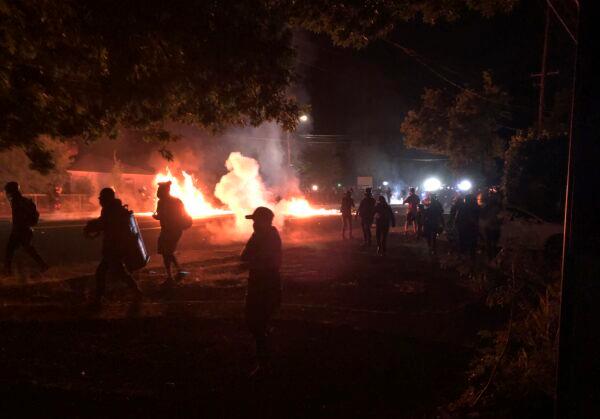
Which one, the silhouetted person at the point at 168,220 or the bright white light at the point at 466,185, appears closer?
the silhouetted person at the point at 168,220

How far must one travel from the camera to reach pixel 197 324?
604cm

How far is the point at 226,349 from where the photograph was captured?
17.0 feet

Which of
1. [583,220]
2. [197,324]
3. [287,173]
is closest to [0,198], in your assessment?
[287,173]

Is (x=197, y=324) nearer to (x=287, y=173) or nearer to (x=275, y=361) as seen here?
(x=275, y=361)

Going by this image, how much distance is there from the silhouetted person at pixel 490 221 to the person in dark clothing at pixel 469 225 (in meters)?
0.14

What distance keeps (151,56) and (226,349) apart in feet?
14.0

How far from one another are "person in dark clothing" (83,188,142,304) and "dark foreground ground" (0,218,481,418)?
1.58 feet

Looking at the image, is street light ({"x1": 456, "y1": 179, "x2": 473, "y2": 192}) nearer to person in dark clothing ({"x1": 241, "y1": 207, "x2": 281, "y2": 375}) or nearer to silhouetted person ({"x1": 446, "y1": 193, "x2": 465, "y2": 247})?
silhouetted person ({"x1": 446, "y1": 193, "x2": 465, "y2": 247})

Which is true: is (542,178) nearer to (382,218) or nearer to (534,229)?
(534,229)

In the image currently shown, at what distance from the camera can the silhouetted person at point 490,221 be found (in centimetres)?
1056

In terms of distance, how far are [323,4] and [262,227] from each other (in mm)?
4030

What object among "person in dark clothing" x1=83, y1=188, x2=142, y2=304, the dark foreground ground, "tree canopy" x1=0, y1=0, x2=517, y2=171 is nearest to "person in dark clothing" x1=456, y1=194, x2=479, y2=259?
the dark foreground ground

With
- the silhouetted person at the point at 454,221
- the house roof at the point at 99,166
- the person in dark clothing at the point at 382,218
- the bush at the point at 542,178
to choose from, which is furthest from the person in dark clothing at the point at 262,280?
the house roof at the point at 99,166

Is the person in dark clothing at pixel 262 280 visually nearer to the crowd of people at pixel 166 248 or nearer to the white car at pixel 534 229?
the crowd of people at pixel 166 248
